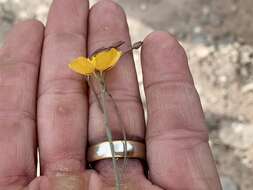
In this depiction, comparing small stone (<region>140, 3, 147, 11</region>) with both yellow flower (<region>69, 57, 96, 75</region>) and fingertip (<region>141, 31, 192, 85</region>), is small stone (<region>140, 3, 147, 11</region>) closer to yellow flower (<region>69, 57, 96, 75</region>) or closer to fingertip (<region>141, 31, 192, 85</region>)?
fingertip (<region>141, 31, 192, 85</region>)

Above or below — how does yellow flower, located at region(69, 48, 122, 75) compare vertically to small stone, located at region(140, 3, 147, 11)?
below

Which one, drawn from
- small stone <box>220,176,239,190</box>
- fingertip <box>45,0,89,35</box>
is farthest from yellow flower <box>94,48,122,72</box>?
small stone <box>220,176,239,190</box>

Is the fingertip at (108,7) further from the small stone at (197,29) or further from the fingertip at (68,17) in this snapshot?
the small stone at (197,29)

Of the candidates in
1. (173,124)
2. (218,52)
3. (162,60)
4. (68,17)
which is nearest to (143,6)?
(218,52)

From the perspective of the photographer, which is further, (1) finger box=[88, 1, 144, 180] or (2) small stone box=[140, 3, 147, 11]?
(2) small stone box=[140, 3, 147, 11]

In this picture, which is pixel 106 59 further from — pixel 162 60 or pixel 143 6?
pixel 143 6

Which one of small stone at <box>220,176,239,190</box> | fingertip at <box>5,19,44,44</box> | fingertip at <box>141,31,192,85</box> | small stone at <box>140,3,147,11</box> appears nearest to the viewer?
fingertip at <box>141,31,192,85</box>

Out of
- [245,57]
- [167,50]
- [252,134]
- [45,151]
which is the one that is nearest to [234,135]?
[252,134]
